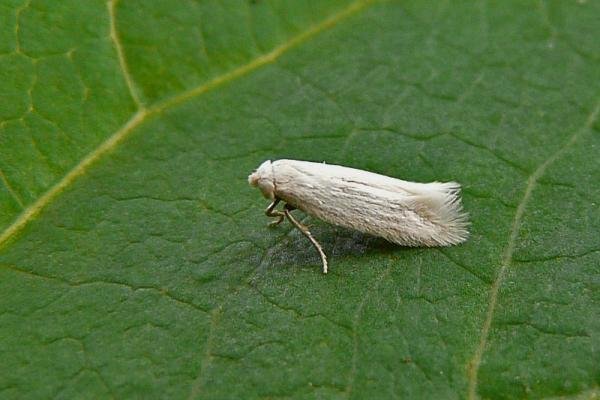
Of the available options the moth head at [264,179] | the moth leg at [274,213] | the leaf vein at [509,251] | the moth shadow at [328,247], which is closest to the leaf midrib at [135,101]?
the moth head at [264,179]

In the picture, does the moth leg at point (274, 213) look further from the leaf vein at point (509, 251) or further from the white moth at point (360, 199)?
the leaf vein at point (509, 251)

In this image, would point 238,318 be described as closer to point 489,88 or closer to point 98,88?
point 98,88

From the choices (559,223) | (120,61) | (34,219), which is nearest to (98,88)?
(120,61)

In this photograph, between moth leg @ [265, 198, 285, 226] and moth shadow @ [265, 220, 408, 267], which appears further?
moth leg @ [265, 198, 285, 226]

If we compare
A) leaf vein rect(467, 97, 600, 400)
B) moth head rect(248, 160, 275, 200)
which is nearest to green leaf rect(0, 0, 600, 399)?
leaf vein rect(467, 97, 600, 400)

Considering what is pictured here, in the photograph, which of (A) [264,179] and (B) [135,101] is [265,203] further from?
(B) [135,101]

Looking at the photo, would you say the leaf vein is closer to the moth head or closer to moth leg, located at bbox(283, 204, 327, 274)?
moth leg, located at bbox(283, 204, 327, 274)
